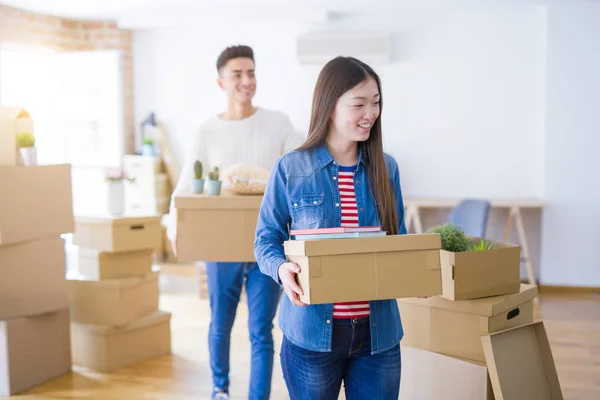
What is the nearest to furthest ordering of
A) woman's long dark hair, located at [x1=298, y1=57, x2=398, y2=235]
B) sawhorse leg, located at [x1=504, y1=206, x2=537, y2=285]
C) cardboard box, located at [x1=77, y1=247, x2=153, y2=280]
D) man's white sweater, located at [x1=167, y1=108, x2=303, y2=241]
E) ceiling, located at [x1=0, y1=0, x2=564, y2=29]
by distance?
woman's long dark hair, located at [x1=298, y1=57, x2=398, y2=235]
man's white sweater, located at [x1=167, y1=108, x2=303, y2=241]
cardboard box, located at [x1=77, y1=247, x2=153, y2=280]
sawhorse leg, located at [x1=504, y1=206, x2=537, y2=285]
ceiling, located at [x1=0, y1=0, x2=564, y2=29]

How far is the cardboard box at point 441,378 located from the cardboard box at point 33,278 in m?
1.85

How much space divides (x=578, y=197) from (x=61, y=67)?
4620mm

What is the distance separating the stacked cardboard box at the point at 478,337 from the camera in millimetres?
2467

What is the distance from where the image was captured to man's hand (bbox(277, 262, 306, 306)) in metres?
1.65

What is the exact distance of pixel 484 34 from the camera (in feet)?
19.4

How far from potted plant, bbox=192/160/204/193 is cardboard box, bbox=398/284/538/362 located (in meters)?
0.90

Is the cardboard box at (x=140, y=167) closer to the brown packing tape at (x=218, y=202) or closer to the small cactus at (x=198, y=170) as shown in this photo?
the small cactus at (x=198, y=170)

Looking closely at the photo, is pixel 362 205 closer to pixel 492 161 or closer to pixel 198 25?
pixel 492 161

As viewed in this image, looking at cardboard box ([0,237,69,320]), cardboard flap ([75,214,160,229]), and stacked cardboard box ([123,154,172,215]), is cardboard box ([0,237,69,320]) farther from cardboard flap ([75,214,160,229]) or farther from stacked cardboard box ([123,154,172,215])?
stacked cardboard box ([123,154,172,215])

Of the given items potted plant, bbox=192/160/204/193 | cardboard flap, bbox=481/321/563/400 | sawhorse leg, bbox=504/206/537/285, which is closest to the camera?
cardboard flap, bbox=481/321/563/400

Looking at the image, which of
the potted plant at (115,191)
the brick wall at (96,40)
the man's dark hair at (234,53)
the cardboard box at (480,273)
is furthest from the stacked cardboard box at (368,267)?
the brick wall at (96,40)

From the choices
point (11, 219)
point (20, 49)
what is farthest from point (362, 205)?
point (20, 49)

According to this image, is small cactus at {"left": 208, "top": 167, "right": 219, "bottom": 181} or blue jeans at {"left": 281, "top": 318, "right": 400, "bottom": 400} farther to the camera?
small cactus at {"left": 208, "top": 167, "right": 219, "bottom": 181}

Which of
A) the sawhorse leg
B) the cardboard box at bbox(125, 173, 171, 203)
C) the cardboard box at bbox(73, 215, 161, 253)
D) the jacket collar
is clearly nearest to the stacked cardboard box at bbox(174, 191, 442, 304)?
the jacket collar
